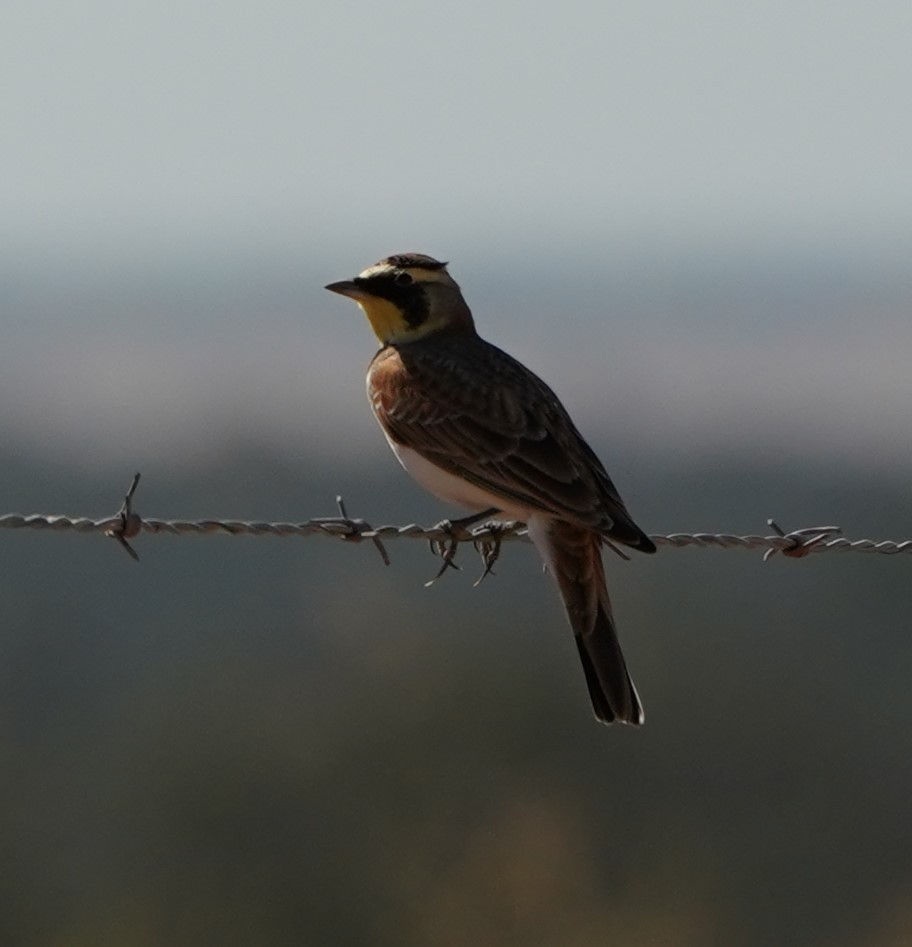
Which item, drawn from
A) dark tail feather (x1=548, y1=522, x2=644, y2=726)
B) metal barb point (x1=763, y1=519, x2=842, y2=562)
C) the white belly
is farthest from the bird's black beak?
metal barb point (x1=763, y1=519, x2=842, y2=562)

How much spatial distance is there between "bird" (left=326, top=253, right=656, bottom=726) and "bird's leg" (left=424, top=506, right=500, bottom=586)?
0.08 ft

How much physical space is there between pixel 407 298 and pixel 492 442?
153cm

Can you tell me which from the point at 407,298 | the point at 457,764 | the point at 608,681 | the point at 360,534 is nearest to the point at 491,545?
the point at 608,681

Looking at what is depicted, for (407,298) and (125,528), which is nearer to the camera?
(125,528)

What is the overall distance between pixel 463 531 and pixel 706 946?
76.8ft

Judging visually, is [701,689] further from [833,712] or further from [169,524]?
[169,524]

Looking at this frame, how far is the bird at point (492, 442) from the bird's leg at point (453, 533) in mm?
25

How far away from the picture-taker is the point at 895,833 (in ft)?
171

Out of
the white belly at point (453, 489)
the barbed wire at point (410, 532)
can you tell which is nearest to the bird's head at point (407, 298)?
the white belly at point (453, 489)

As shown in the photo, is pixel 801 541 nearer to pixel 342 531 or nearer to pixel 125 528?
pixel 342 531

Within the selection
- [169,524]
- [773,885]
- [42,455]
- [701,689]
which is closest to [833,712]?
[701,689]

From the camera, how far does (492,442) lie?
1295 cm

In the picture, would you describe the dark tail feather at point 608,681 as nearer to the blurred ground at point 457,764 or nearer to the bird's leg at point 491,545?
the bird's leg at point 491,545

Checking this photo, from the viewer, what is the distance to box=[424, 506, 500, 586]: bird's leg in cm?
1250
